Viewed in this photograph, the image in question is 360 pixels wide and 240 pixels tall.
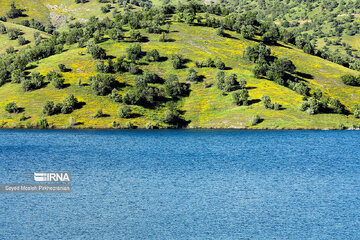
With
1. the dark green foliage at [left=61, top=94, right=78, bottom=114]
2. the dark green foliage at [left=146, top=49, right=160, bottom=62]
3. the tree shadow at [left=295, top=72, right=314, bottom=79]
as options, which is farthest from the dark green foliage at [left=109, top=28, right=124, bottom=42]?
the tree shadow at [left=295, top=72, right=314, bottom=79]

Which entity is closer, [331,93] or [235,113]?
[235,113]

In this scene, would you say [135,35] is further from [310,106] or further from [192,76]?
[310,106]

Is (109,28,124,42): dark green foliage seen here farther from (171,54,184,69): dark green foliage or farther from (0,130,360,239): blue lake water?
(0,130,360,239): blue lake water

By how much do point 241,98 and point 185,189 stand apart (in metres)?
92.6

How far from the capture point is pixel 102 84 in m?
153

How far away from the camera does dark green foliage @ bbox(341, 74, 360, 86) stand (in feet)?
591

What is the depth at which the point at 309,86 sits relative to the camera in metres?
174

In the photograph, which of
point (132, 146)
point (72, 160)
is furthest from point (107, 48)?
point (72, 160)

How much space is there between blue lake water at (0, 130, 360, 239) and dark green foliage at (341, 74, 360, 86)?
7407 cm

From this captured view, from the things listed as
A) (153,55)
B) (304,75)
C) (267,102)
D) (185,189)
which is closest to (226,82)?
(267,102)

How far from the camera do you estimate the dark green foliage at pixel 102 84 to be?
153538 mm

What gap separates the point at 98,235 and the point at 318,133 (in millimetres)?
101566

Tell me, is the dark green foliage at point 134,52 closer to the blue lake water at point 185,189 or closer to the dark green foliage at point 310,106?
the blue lake water at point 185,189

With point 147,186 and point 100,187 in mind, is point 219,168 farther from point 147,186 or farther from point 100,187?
point 100,187
